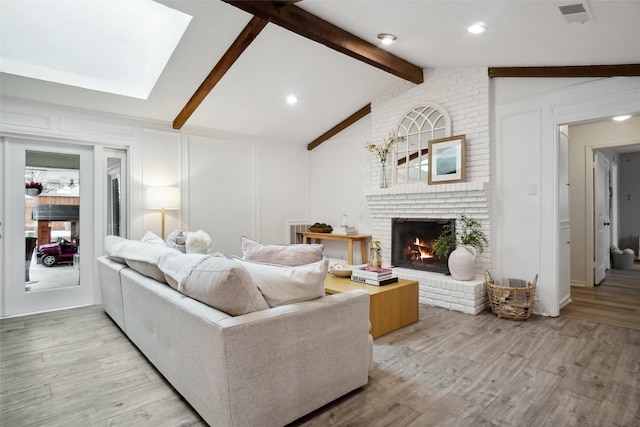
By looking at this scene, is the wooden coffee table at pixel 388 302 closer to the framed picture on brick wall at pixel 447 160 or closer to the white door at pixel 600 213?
the framed picture on brick wall at pixel 447 160

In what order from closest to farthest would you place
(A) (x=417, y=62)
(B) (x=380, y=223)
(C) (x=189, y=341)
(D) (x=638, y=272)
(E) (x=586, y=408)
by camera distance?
1. (C) (x=189, y=341)
2. (E) (x=586, y=408)
3. (A) (x=417, y=62)
4. (B) (x=380, y=223)
5. (D) (x=638, y=272)

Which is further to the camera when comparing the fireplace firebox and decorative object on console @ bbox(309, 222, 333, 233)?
decorative object on console @ bbox(309, 222, 333, 233)

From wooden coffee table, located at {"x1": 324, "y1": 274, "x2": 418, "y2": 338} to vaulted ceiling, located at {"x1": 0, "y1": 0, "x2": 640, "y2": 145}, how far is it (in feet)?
7.99

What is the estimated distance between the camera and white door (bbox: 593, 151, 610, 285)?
5016mm

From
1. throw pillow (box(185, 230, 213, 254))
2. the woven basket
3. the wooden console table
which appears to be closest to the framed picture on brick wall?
the woven basket

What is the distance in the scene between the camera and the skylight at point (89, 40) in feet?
10.8

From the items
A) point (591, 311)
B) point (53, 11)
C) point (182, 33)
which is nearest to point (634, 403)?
point (591, 311)

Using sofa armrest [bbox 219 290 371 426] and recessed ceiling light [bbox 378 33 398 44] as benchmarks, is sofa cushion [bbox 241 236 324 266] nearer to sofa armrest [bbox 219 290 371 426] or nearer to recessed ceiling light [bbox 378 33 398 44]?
sofa armrest [bbox 219 290 371 426]

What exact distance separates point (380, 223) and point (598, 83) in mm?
2930

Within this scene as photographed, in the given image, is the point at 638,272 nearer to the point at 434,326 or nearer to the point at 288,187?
the point at 434,326

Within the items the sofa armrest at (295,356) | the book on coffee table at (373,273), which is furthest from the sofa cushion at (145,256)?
the book on coffee table at (373,273)

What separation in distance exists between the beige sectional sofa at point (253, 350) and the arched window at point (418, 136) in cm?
300

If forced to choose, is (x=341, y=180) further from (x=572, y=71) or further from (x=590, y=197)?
(x=590, y=197)

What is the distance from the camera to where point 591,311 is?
12.5 feet
